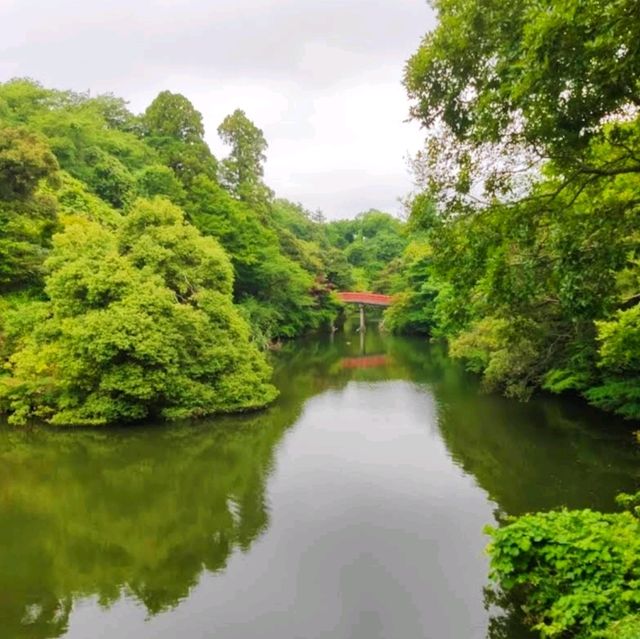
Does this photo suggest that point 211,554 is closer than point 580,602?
No

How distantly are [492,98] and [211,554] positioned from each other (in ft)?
26.0

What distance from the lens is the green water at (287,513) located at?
7.64 metres

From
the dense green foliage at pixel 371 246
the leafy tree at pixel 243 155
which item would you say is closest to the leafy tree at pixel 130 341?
the leafy tree at pixel 243 155

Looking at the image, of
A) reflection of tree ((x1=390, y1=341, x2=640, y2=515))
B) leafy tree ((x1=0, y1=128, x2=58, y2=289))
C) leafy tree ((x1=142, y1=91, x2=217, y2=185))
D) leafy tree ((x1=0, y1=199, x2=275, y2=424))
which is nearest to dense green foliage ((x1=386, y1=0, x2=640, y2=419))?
reflection of tree ((x1=390, y1=341, x2=640, y2=515))

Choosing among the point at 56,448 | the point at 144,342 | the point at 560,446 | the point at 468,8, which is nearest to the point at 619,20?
the point at 468,8

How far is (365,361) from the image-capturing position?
103 feet

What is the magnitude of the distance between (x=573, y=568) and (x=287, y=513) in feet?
19.1

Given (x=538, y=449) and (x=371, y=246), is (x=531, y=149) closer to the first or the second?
(x=538, y=449)

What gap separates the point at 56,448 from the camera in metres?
14.7

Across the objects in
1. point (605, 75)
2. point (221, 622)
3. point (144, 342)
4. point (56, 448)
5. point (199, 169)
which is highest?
point (199, 169)

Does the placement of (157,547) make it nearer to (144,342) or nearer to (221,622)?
(221,622)

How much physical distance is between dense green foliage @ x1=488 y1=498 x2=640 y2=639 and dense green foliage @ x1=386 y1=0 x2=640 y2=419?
2550mm

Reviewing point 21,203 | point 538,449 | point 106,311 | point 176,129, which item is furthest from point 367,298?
point 538,449

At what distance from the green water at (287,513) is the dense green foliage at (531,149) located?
408cm
